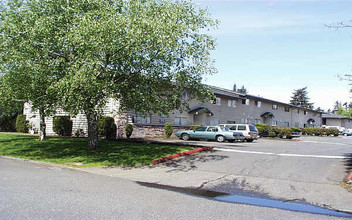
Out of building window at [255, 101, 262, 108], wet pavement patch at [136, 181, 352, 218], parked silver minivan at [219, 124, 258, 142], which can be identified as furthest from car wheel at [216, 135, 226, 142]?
building window at [255, 101, 262, 108]

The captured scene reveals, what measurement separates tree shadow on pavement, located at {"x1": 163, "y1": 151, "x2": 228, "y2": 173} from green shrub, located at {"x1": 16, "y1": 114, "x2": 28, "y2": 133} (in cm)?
1978

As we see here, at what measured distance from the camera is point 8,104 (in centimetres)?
1302

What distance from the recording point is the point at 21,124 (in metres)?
27.7

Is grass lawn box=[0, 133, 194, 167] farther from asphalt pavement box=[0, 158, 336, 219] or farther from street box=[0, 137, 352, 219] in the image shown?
asphalt pavement box=[0, 158, 336, 219]

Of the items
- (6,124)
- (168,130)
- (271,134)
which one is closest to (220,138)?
(168,130)

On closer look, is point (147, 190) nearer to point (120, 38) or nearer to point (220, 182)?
point (220, 182)

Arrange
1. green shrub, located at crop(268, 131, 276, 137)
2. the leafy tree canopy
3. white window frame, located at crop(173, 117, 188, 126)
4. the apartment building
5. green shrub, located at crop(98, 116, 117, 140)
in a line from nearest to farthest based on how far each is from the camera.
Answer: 1. the leafy tree canopy
2. green shrub, located at crop(98, 116, 117, 140)
3. the apartment building
4. white window frame, located at crop(173, 117, 188, 126)
5. green shrub, located at crop(268, 131, 276, 137)

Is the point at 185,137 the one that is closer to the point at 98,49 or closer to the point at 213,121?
the point at 213,121

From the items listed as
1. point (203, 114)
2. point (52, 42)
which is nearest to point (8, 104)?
point (52, 42)

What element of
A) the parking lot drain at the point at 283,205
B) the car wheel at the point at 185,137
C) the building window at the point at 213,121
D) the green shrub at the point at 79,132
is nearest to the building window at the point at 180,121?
the car wheel at the point at 185,137

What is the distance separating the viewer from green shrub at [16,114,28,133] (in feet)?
90.4

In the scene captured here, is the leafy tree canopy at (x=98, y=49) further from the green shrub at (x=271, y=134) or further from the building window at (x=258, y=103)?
the building window at (x=258, y=103)

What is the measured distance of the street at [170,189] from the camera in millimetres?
5562

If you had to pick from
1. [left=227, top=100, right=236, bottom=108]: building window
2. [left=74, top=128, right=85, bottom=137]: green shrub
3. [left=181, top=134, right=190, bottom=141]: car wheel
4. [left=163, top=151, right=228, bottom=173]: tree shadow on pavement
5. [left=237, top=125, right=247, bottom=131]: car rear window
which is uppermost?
[left=227, top=100, right=236, bottom=108]: building window
